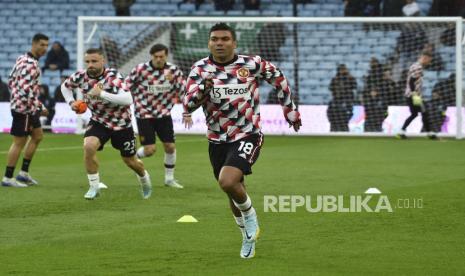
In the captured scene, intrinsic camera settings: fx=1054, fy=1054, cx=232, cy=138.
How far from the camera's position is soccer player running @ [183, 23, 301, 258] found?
368 inches

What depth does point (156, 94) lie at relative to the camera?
16188 mm

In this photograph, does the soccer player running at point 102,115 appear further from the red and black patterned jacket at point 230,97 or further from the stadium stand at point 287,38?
the stadium stand at point 287,38

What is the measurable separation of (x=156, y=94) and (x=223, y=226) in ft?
17.7

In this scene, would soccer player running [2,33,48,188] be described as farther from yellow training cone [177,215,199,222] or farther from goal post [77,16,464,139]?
goal post [77,16,464,139]

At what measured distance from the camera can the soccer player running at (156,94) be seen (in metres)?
16.2

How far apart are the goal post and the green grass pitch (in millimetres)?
8252

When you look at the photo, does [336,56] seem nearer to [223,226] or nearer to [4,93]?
[4,93]

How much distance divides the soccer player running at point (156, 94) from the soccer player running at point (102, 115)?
2.08 meters

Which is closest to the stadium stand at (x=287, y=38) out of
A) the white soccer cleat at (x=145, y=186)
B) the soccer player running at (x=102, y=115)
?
the white soccer cleat at (x=145, y=186)

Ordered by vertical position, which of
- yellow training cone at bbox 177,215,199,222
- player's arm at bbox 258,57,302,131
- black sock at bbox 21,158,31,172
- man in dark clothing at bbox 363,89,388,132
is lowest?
man in dark clothing at bbox 363,89,388,132

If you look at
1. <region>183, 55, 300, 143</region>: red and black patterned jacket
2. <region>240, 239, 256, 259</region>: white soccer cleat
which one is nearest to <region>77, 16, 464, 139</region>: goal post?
<region>183, 55, 300, 143</region>: red and black patterned jacket

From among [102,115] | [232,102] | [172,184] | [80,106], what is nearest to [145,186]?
[102,115]

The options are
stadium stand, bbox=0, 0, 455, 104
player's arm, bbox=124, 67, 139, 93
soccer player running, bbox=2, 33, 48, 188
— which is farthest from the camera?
stadium stand, bbox=0, 0, 455, 104

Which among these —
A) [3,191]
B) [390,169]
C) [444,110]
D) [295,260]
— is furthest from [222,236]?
[444,110]
